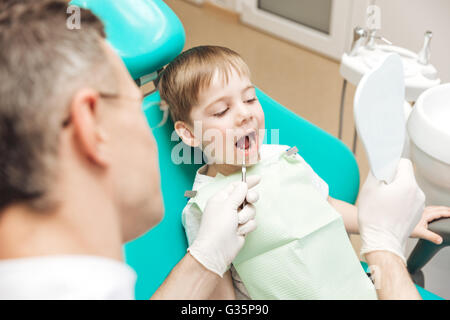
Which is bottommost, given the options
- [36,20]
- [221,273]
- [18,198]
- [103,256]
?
[221,273]

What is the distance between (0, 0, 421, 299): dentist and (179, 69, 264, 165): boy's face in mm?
528

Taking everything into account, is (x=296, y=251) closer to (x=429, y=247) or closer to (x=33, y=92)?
(x=429, y=247)

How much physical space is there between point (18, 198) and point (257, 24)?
10.1 feet

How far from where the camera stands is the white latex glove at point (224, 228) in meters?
1.08

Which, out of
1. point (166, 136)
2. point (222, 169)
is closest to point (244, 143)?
point (222, 169)

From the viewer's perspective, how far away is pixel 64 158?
595mm

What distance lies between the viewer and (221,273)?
1.10m

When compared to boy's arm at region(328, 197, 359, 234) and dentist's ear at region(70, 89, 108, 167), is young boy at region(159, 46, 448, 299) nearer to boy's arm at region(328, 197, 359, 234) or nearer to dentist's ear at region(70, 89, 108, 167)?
boy's arm at region(328, 197, 359, 234)

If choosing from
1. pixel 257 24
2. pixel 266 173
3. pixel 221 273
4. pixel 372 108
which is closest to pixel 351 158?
pixel 266 173

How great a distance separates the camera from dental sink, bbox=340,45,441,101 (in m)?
1.62

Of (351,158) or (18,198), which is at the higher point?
(18,198)

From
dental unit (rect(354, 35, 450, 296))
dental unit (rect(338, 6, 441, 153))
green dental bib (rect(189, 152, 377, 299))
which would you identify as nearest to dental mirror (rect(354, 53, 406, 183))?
dental unit (rect(354, 35, 450, 296))

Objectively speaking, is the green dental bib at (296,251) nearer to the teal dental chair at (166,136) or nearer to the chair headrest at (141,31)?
the teal dental chair at (166,136)
